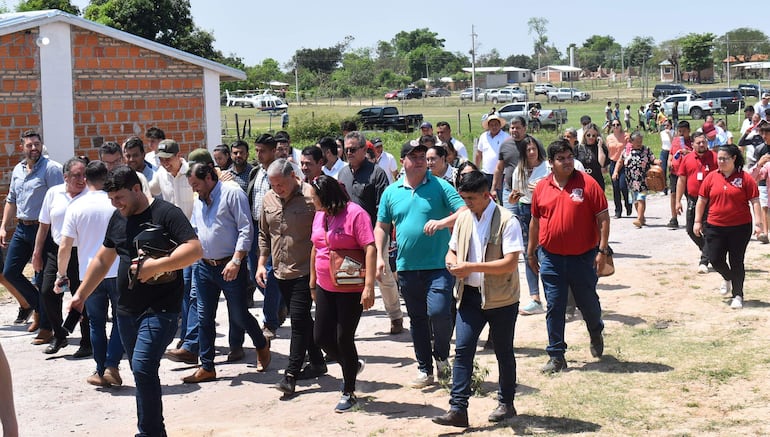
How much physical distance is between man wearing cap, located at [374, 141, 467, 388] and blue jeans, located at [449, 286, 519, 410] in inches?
27.1

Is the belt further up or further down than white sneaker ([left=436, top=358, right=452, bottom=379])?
further up

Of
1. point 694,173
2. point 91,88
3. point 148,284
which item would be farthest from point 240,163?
point 91,88

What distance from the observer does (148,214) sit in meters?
6.49

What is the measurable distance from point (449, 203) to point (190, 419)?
262 cm

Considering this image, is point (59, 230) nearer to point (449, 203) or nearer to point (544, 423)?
point (449, 203)

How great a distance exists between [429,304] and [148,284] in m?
2.30

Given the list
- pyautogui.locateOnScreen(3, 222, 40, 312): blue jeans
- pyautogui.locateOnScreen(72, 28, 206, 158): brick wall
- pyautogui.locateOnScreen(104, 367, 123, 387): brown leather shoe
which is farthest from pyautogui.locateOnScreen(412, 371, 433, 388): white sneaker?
pyautogui.locateOnScreen(72, 28, 206, 158): brick wall

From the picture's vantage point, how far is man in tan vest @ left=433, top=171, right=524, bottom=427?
675cm

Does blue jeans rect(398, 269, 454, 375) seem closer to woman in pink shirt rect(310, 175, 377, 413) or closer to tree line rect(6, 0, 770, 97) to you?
woman in pink shirt rect(310, 175, 377, 413)

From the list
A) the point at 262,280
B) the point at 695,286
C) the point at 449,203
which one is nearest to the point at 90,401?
the point at 262,280

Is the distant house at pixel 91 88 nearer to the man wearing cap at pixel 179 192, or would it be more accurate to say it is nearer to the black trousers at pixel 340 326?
the man wearing cap at pixel 179 192

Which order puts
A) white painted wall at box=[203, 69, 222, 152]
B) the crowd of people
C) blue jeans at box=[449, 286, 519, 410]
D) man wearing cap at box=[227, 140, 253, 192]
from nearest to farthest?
the crowd of people
blue jeans at box=[449, 286, 519, 410]
man wearing cap at box=[227, 140, 253, 192]
white painted wall at box=[203, 69, 222, 152]

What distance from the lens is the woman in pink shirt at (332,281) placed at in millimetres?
7414

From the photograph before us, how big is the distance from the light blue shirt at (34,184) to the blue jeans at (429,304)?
15.4 ft
